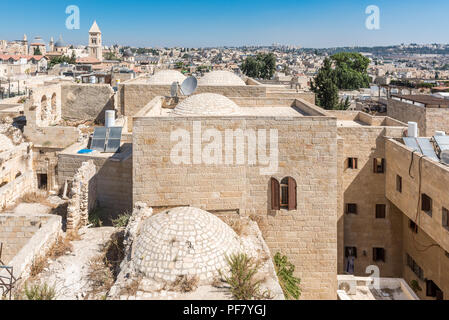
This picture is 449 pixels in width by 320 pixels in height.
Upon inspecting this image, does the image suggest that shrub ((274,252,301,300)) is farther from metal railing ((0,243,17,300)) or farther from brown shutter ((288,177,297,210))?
metal railing ((0,243,17,300))

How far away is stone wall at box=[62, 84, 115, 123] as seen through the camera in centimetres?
2377

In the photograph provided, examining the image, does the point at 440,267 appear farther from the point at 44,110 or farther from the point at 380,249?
the point at 44,110

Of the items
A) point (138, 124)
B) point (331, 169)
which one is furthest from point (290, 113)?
point (138, 124)

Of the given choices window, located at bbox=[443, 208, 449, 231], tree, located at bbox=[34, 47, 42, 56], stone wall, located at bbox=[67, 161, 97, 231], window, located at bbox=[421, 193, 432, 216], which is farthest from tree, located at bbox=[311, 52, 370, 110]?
tree, located at bbox=[34, 47, 42, 56]

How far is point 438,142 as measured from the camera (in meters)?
12.5

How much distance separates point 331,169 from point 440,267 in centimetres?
498

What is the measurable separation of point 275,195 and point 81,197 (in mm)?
5382

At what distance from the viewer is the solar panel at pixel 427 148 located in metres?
12.1

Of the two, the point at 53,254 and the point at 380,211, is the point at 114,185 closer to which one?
the point at 53,254

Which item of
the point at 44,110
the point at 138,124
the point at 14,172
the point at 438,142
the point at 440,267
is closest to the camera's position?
the point at 138,124

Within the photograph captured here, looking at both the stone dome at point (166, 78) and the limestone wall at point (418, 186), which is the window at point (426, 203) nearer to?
the limestone wall at point (418, 186)

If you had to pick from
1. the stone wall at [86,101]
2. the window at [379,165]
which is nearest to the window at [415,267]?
the window at [379,165]

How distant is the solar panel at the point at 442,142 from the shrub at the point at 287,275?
6374 mm

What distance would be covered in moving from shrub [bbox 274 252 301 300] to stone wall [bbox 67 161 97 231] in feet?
17.8
